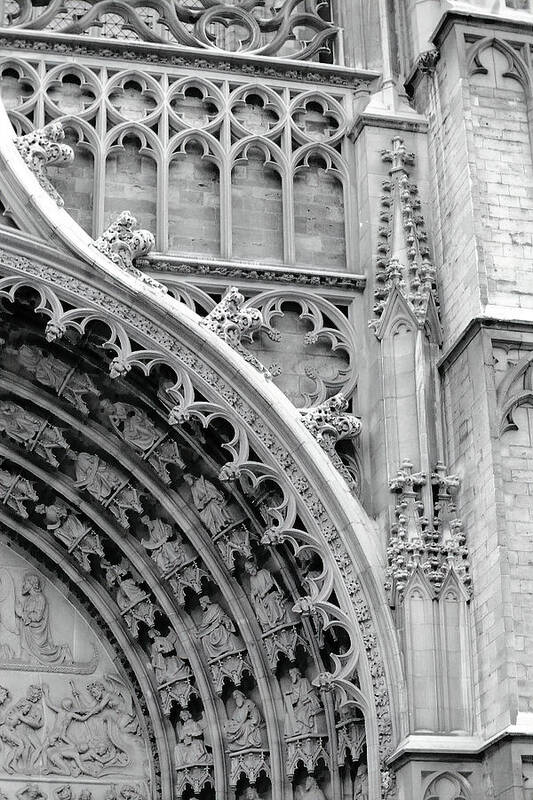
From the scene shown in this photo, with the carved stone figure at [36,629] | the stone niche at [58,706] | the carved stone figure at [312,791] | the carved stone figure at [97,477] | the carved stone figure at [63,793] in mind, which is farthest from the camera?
the carved stone figure at [36,629]

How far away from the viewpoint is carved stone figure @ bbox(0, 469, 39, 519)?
1453 cm

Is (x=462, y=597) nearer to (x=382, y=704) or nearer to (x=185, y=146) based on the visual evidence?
(x=382, y=704)

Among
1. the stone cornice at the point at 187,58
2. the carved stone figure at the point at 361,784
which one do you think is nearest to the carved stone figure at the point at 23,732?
the carved stone figure at the point at 361,784

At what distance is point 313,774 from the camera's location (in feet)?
44.5

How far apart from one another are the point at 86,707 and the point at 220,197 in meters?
4.41

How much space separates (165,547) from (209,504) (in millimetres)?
535

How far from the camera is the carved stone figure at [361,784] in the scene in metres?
13.1

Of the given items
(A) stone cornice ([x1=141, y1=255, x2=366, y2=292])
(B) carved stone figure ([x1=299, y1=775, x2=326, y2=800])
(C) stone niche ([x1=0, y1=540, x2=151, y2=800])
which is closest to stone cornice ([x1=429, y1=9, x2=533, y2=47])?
(A) stone cornice ([x1=141, y1=255, x2=366, y2=292])

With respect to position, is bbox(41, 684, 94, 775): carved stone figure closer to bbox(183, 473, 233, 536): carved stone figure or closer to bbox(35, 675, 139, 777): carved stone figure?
bbox(35, 675, 139, 777): carved stone figure

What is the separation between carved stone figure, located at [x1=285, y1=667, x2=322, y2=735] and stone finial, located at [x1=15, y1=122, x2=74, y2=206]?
4.22 metres

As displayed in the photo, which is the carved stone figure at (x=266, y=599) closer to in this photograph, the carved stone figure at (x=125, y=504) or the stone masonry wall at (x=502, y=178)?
the carved stone figure at (x=125, y=504)

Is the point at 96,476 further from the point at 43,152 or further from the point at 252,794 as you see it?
the point at 252,794

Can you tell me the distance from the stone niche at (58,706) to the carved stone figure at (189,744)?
426mm

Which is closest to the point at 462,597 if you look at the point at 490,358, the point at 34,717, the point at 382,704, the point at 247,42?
the point at 382,704
